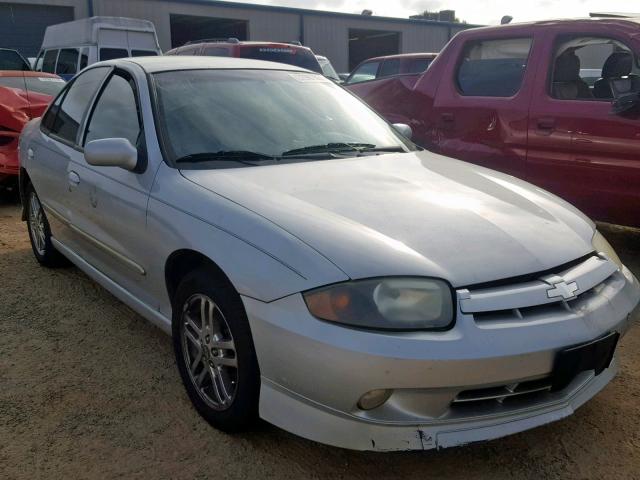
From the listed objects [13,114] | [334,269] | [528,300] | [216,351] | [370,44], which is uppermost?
[370,44]

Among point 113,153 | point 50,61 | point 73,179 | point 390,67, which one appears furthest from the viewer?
point 50,61

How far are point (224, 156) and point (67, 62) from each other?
1219 centimetres

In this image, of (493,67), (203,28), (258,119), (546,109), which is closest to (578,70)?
(546,109)

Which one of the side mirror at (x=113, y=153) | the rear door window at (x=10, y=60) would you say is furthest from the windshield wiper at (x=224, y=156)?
the rear door window at (x=10, y=60)

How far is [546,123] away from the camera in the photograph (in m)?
4.50

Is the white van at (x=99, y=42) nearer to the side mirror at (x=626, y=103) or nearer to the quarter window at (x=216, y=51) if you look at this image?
the quarter window at (x=216, y=51)

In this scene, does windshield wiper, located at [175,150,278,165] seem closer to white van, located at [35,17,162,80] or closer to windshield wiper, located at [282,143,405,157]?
windshield wiper, located at [282,143,405,157]

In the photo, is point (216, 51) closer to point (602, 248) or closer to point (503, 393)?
point (602, 248)

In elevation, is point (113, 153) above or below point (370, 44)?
below

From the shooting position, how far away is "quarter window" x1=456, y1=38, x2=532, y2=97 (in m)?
4.82

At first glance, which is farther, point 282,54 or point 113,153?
point 282,54

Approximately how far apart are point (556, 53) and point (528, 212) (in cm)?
249

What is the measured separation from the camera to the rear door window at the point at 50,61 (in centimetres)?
1415

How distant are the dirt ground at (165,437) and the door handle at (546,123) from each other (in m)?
1.72
